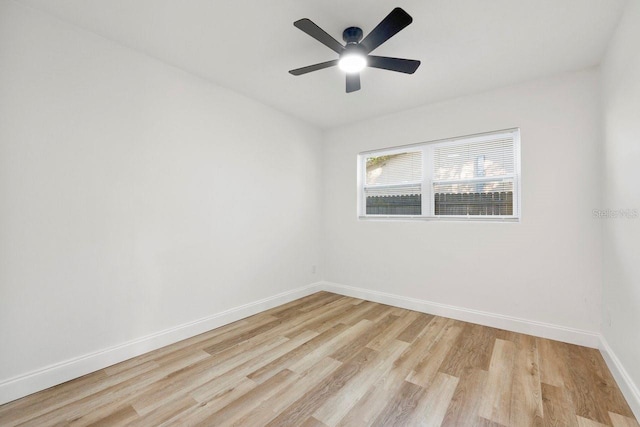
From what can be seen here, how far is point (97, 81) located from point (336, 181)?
9.95 ft

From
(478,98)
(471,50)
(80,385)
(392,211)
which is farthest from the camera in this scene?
(392,211)

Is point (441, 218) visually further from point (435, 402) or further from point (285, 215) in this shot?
point (435, 402)

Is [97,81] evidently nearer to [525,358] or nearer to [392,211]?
[392,211]

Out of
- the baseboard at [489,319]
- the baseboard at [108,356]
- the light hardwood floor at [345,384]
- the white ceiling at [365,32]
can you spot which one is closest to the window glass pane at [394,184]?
the white ceiling at [365,32]

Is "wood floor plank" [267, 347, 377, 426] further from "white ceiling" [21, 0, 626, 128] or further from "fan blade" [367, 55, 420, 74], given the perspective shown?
"white ceiling" [21, 0, 626, 128]

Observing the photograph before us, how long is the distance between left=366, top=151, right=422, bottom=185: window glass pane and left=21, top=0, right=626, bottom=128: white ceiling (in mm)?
952

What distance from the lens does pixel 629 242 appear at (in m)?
1.84

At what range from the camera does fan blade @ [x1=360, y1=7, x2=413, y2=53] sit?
1570 millimetres

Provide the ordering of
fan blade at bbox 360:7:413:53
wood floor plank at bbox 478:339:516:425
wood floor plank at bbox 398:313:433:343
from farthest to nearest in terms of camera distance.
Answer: wood floor plank at bbox 398:313:433:343 → wood floor plank at bbox 478:339:516:425 → fan blade at bbox 360:7:413:53

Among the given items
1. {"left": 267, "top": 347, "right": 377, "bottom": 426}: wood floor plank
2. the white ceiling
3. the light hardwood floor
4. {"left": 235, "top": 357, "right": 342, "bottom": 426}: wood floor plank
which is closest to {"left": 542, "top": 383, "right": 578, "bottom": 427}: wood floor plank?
the light hardwood floor

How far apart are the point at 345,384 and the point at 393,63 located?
2.39 meters

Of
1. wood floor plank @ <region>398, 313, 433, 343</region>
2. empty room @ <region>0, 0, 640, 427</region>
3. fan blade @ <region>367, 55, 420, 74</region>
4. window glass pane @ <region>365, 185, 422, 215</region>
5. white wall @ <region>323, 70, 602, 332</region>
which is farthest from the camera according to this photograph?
window glass pane @ <region>365, 185, 422, 215</region>

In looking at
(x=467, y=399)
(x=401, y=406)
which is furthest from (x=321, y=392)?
(x=467, y=399)

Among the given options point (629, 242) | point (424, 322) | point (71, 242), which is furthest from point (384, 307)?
point (71, 242)
